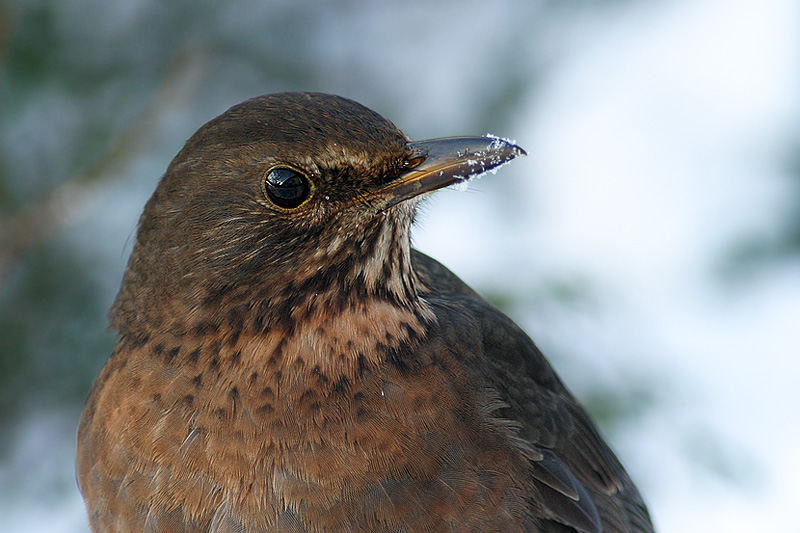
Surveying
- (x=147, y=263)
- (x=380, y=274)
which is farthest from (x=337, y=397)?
(x=147, y=263)

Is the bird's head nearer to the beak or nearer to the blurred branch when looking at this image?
the beak

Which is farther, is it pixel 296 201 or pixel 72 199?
pixel 72 199

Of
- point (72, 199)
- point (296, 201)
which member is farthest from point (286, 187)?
point (72, 199)

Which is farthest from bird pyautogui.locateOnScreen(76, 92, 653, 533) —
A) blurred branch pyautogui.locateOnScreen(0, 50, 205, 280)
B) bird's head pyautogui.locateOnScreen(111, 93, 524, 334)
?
blurred branch pyautogui.locateOnScreen(0, 50, 205, 280)

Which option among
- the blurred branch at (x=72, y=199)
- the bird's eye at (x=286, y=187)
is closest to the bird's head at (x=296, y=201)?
the bird's eye at (x=286, y=187)

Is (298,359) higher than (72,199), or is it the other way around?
(72,199)

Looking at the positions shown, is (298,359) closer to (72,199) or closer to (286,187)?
(286,187)

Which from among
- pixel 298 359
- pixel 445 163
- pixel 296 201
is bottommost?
pixel 298 359

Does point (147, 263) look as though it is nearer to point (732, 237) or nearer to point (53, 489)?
point (53, 489)
